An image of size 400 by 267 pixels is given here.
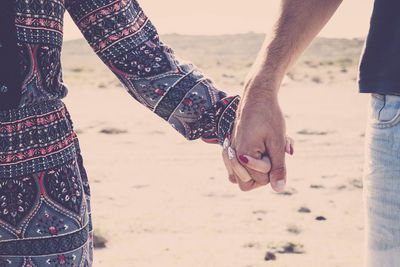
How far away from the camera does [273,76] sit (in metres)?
1.97

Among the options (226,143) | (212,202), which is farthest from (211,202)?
(226,143)

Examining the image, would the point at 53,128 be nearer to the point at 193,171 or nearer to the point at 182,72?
the point at 182,72

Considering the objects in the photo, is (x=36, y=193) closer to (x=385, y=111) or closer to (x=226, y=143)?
(x=226, y=143)

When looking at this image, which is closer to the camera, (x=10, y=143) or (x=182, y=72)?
(x=10, y=143)

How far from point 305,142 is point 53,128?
320 inches

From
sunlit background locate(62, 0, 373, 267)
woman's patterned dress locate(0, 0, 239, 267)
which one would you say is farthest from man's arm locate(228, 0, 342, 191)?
sunlit background locate(62, 0, 373, 267)

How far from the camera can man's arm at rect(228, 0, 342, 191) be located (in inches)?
75.9

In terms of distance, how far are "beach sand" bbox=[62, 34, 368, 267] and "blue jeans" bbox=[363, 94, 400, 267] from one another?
287 cm

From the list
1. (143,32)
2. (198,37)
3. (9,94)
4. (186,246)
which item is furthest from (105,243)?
(198,37)

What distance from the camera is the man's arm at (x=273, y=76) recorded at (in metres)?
1.93

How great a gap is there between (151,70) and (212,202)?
414cm

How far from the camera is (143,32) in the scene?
2.11m

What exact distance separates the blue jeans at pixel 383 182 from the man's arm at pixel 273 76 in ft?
1.14

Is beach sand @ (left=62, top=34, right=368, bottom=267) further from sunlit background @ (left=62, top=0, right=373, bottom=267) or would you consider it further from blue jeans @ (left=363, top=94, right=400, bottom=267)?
blue jeans @ (left=363, top=94, right=400, bottom=267)
